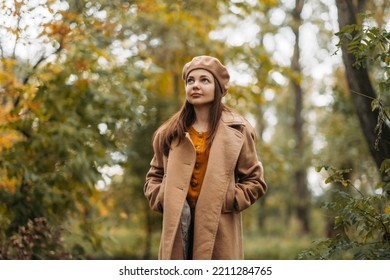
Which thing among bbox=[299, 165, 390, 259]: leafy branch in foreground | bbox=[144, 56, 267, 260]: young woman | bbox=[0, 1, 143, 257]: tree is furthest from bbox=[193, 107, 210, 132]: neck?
bbox=[0, 1, 143, 257]: tree

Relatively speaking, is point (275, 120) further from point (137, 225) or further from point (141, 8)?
point (141, 8)

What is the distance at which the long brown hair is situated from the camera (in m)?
3.24

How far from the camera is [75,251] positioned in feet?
21.0

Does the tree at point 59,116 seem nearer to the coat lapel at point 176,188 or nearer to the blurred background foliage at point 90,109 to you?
the blurred background foliage at point 90,109

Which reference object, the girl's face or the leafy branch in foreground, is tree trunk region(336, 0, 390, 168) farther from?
the girl's face

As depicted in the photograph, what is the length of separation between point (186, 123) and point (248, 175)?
48 centimetres

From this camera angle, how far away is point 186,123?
11.0 ft

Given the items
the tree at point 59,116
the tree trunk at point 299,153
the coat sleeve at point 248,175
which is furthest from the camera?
the tree trunk at point 299,153

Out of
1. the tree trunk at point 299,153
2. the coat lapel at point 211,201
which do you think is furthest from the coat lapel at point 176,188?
the tree trunk at point 299,153

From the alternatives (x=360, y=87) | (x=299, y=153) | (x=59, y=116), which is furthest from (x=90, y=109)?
(x=299, y=153)

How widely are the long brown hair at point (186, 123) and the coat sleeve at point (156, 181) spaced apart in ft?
0.19

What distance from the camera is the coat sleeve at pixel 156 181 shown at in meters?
3.26
